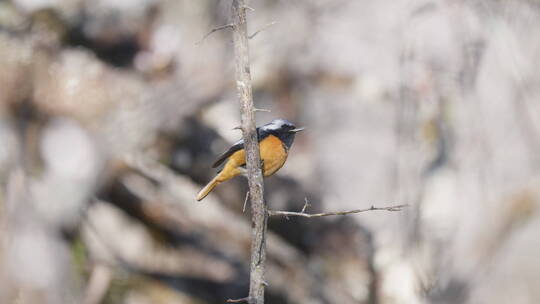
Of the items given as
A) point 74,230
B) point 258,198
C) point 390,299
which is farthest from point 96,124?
point 258,198

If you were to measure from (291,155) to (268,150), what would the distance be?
520 centimetres

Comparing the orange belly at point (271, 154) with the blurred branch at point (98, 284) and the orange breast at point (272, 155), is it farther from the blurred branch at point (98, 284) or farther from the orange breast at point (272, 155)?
the blurred branch at point (98, 284)

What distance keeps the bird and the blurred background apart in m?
3.76

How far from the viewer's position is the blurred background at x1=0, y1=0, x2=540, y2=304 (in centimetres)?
600

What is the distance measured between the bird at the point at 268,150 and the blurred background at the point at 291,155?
3762 millimetres

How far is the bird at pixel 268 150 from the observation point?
7.09ft

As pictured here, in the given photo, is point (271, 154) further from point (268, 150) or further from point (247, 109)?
point (247, 109)

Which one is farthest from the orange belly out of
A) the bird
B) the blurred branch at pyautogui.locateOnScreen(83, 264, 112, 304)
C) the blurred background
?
the blurred branch at pyautogui.locateOnScreen(83, 264, 112, 304)

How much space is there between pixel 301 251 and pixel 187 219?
1459 mm

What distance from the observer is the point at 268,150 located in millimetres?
2189

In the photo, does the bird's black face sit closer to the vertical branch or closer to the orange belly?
the orange belly

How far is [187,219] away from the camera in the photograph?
6750 millimetres

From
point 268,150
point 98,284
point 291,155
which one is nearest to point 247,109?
point 268,150

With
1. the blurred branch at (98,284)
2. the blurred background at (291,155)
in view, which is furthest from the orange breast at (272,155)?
the blurred branch at (98,284)
